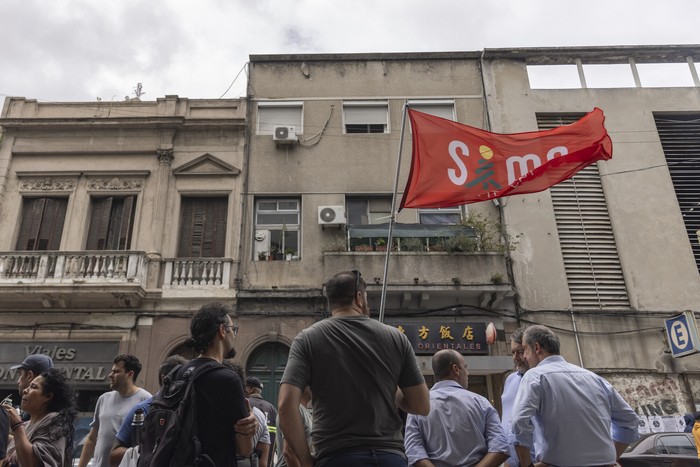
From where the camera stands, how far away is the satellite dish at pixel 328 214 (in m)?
14.1

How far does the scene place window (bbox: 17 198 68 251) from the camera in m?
14.2

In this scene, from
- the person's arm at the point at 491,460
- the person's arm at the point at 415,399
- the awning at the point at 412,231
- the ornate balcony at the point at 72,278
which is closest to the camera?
the person's arm at the point at 415,399

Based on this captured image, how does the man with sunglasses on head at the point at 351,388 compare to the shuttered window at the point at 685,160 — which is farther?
the shuttered window at the point at 685,160

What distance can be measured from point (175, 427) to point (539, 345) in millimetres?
2722

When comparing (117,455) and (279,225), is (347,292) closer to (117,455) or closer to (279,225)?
(117,455)

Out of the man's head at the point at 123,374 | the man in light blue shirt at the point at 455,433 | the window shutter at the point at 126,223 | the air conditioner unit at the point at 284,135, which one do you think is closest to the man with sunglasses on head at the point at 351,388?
the man in light blue shirt at the point at 455,433

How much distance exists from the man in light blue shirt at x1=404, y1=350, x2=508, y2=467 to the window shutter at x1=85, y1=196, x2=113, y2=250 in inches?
496

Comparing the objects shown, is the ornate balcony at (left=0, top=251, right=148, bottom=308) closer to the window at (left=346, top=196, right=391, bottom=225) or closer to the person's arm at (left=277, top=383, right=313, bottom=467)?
the window at (left=346, top=196, right=391, bottom=225)

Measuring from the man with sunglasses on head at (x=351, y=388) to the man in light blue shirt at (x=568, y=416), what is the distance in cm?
112

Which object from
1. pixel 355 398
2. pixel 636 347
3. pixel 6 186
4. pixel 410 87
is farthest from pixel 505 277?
pixel 6 186

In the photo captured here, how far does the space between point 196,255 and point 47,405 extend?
10.5 m

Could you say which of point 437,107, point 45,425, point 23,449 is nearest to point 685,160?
point 437,107

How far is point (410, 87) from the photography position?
1619 centimetres

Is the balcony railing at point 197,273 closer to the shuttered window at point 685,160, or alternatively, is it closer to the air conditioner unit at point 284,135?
the air conditioner unit at point 284,135
